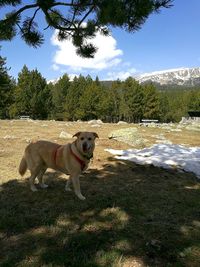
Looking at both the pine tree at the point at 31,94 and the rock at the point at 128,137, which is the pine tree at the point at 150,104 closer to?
the pine tree at the point at 31,94

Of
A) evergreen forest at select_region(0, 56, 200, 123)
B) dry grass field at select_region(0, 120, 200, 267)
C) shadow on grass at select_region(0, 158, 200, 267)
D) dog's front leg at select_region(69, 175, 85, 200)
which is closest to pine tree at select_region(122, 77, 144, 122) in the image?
evergreen forest at select_region(0, 56, 200, 123)

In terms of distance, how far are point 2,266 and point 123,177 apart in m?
5.33

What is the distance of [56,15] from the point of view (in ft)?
25.2

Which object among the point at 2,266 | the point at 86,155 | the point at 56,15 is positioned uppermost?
the point at 56,15

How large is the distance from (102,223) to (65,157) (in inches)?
73.8

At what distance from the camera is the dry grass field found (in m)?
5.81

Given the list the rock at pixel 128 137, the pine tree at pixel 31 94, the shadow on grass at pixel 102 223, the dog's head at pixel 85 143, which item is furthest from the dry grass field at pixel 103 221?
the pine tree at pixel 31 94

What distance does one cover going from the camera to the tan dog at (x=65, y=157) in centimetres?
805

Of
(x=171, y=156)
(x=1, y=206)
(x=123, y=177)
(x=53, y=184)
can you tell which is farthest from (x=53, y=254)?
(x=171, y=156)

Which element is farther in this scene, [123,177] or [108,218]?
[123,177]

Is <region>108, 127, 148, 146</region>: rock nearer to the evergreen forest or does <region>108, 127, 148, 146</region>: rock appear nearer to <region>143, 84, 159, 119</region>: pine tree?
the evergreen forest

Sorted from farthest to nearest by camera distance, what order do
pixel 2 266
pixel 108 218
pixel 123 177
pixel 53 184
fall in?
pixel 123 177
pixel 53 184
pixel 108 218
pixel 2 266

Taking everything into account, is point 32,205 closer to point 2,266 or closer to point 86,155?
point 86,155

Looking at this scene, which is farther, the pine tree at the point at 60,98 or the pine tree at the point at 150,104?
the pine tree at the point at 150,104
